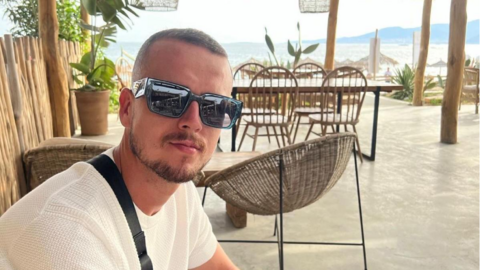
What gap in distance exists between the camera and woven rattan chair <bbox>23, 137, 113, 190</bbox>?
2.04 meters

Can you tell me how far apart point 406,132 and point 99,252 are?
20.1ft

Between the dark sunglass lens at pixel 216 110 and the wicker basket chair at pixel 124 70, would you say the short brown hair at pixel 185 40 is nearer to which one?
the dark sunglass lens at pixel 216 110

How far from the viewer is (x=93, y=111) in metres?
5.68

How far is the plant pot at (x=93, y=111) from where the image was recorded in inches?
220

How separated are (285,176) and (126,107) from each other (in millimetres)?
1237

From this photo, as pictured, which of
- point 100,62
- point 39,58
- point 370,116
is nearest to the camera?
point 39,58

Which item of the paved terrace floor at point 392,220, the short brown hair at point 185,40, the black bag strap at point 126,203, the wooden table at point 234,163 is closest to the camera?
the black bag strap at point 126,203

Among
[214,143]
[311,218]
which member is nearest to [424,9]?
[311,218]

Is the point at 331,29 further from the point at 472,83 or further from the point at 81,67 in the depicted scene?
the point at 81,67

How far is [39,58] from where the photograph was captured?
14.0ft

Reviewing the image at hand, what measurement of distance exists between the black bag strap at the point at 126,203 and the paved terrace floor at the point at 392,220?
174 centimetres

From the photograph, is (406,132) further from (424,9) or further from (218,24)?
(218,24)

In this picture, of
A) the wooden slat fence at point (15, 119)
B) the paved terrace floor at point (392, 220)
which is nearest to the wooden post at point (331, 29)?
the paved terrace floor at point (392, 220)

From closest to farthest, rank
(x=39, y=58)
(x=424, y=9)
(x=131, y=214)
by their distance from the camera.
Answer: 1. (x=131, y=214)
2. (x=39, y=58)
3. (x=424, y=9)
